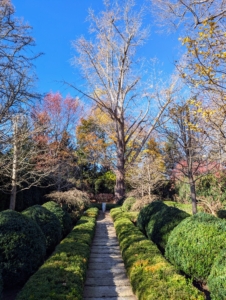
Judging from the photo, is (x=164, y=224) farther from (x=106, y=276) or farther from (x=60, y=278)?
(x=60, y=278)

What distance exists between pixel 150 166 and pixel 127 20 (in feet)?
32.8

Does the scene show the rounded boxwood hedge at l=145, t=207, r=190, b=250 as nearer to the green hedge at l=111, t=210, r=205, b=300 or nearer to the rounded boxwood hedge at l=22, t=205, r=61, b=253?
the green hedge at l=111, t=210, r=205, b=300

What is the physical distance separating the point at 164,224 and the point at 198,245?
1890 mm

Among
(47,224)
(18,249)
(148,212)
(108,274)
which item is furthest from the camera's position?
(148,212)

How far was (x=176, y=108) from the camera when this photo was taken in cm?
789

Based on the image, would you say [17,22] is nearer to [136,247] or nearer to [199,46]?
[199,46]

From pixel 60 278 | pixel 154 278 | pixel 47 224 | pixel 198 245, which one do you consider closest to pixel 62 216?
pixel 47 224

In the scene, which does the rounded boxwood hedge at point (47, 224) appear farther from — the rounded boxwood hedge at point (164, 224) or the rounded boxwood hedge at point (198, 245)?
the rounded boxwood hedge at point (198, 245)

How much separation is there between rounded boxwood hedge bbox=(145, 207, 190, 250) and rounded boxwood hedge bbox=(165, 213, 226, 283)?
122 cm

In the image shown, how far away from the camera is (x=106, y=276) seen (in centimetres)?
439

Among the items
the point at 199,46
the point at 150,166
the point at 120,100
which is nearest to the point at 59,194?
the point at 150,166

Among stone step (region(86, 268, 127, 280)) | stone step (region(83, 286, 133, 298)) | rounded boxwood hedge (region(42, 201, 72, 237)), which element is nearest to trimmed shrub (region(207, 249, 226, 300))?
stone step (region(83, 286, 133, 298))

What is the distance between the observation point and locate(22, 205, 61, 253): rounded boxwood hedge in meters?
5.61

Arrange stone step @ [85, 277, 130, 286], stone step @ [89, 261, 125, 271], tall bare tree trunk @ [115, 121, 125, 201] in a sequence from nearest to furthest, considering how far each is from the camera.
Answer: stone step @ [85, 277, 130, 286], stone step @ [89, 261, 125, 271], tall bare tree trunk @ [115, 121, 125, 201]
